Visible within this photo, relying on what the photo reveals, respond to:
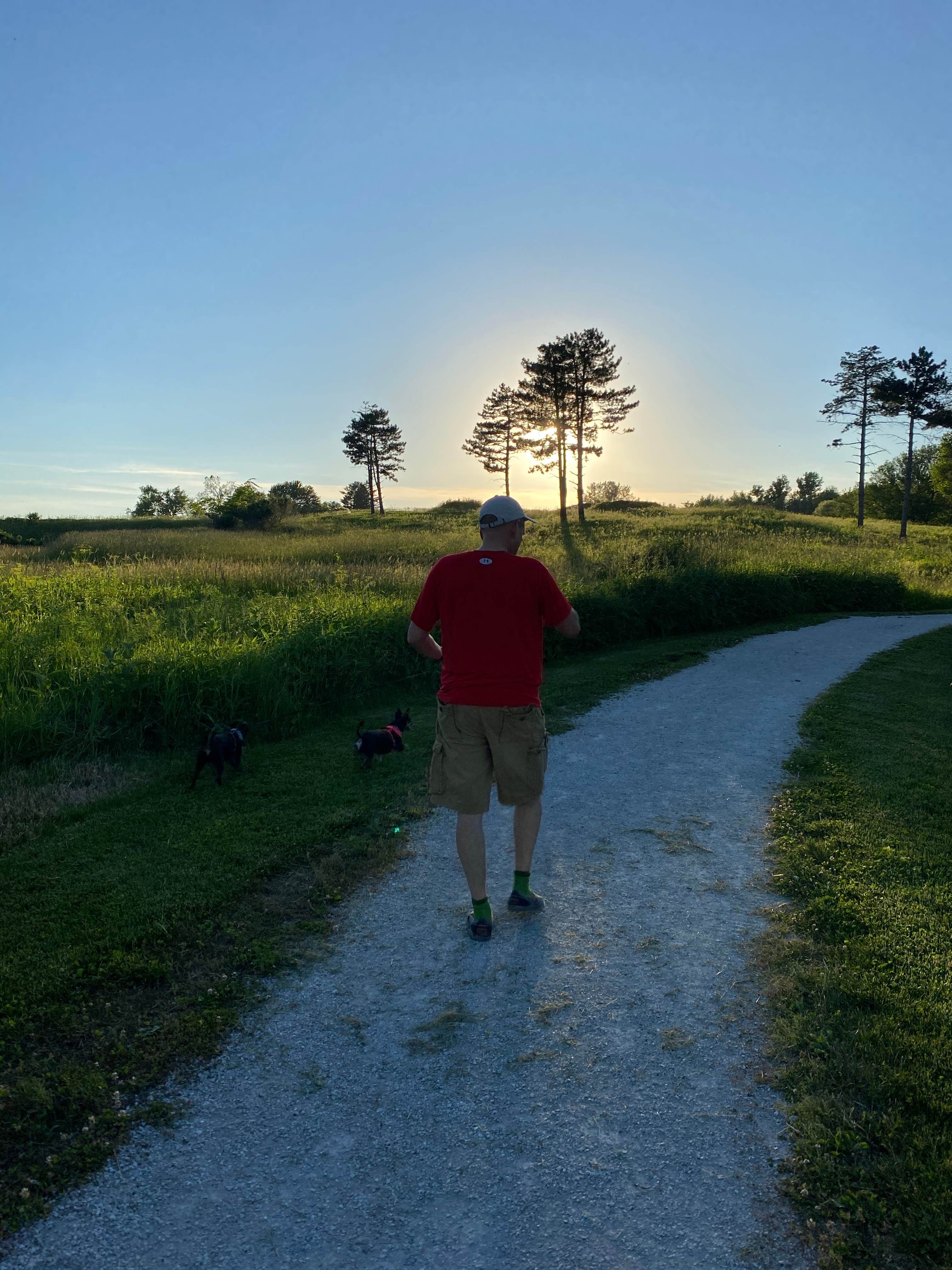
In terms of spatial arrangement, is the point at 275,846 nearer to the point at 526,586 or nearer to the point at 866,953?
the point at 526,586

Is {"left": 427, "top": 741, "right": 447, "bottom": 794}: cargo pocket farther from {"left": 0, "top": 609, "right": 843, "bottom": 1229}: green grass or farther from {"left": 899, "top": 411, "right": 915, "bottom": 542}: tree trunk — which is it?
{"left": 899, "top": 411, "right": 915, "bottom": 542}: tree trunk

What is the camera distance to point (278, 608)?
39.3ft

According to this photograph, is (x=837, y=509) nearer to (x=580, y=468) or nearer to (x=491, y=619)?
(x=580, y=468)

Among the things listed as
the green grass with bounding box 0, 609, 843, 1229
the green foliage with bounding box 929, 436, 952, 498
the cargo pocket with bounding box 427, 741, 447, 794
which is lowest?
the green grass with bounding box 0, 609, 843, 1229

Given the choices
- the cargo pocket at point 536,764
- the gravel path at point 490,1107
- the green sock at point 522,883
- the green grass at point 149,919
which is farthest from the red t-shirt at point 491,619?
the green grass at point 149,919

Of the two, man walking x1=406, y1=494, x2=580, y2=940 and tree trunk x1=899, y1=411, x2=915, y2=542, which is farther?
tree trunk x1=899, y1=411, x2=915, y2=542

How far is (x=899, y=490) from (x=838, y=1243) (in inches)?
3457

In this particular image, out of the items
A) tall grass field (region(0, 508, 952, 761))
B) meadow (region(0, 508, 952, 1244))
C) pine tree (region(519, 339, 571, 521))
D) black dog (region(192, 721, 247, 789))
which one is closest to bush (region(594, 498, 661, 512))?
pine tree (region(519, 339, 571, 521))

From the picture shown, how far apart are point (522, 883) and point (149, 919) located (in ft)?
6.60

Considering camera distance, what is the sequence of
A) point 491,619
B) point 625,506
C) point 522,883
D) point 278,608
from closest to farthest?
point 491,619 → point 522,883 → point 278,608 → point 625,506

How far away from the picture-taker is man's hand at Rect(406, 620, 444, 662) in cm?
407

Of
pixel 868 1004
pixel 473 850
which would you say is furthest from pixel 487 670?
pixel 868 1004

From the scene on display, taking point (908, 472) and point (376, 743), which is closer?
point (376, 743)

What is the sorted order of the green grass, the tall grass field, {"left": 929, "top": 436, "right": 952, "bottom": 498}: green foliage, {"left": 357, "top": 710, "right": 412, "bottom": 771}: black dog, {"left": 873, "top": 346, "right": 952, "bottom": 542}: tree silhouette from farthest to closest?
{"left": 929, "top": 436, "right": 952, "bottom": 498}: green foliage, {"left": 873, "top": 346, "right": 952, "bottom": 542}: tree silhouette, the tall grass field, {"left": 357, "top": 710, "right": 412, "bottom": 771}: black dog, the green grass
